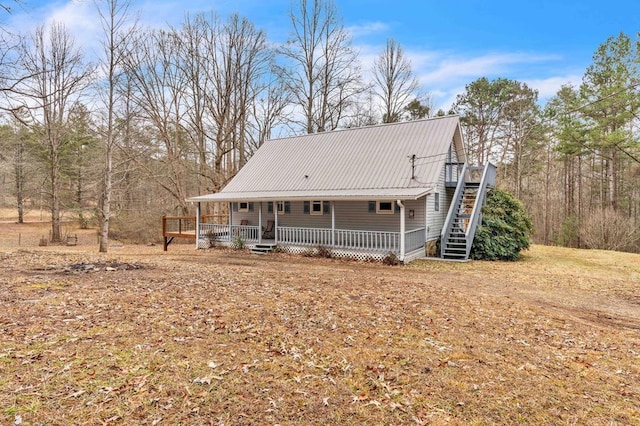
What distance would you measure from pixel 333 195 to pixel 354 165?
11.1 feet

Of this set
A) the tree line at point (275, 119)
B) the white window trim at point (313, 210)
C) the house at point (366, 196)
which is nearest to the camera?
the house at point (366, 196)

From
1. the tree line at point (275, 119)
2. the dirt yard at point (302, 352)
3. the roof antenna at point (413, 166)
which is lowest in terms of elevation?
the dirt yard at point (302, 352)

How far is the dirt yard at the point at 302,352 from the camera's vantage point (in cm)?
340

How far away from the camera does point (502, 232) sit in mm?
15086

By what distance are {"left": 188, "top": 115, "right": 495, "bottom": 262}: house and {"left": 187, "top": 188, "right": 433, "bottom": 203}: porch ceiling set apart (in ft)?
0.15

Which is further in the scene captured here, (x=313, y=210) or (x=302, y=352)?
(x=313, y=210)

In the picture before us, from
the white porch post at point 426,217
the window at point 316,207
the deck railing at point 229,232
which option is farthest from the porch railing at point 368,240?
the deck railing at point 229,232

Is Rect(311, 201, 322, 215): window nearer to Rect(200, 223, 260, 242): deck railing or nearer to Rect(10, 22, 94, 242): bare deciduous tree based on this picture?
Rect(200, 223, 260, 242): deck railing

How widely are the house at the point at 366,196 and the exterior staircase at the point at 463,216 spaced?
48mm

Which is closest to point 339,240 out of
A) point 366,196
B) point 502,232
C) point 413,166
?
point 366,196

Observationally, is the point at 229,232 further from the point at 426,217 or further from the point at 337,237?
the point at 426,217

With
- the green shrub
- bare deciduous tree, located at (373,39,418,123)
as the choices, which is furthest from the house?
bare deciduous tree, located at (373,39,418,123)

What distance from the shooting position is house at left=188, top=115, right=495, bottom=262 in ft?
48.6

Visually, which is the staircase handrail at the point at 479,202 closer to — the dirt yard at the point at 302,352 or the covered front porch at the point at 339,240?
the covered front porch at the point at 339,240
